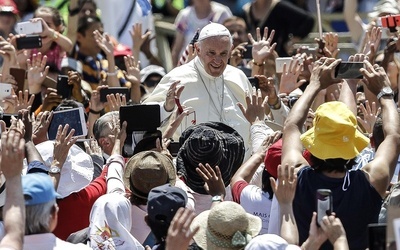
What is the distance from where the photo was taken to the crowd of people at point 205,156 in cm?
529

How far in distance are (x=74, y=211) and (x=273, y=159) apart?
1170 millimetres

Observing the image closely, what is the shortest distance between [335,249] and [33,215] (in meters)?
1.32

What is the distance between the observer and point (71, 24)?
11875 millimetres

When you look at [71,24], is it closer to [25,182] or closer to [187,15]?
[187,15]

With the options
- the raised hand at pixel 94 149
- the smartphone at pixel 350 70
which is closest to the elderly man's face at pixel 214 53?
the raised hand at pixel 94 149

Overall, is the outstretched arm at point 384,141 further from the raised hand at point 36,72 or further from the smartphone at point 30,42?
the smartphone at point 30,42

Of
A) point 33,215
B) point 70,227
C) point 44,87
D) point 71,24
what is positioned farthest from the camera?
point 71,24

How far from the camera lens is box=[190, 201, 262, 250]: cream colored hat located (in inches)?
215

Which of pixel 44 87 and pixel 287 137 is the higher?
pixel 287 137

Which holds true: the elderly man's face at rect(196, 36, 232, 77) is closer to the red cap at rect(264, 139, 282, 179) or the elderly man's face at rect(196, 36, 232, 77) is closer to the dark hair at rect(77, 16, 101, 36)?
the red cap at rect(264, 139, 282, 179)

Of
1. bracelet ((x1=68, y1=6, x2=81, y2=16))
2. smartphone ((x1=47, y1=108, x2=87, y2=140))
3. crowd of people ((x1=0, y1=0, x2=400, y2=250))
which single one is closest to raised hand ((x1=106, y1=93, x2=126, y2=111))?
crowd of people ((x1=0, y1=0, x2=400, y2=250))

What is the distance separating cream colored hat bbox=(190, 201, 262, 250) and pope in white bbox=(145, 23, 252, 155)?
310cm

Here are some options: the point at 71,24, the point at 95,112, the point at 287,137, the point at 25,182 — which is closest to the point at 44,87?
the point at 95,112

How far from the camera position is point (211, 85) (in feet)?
29.1
